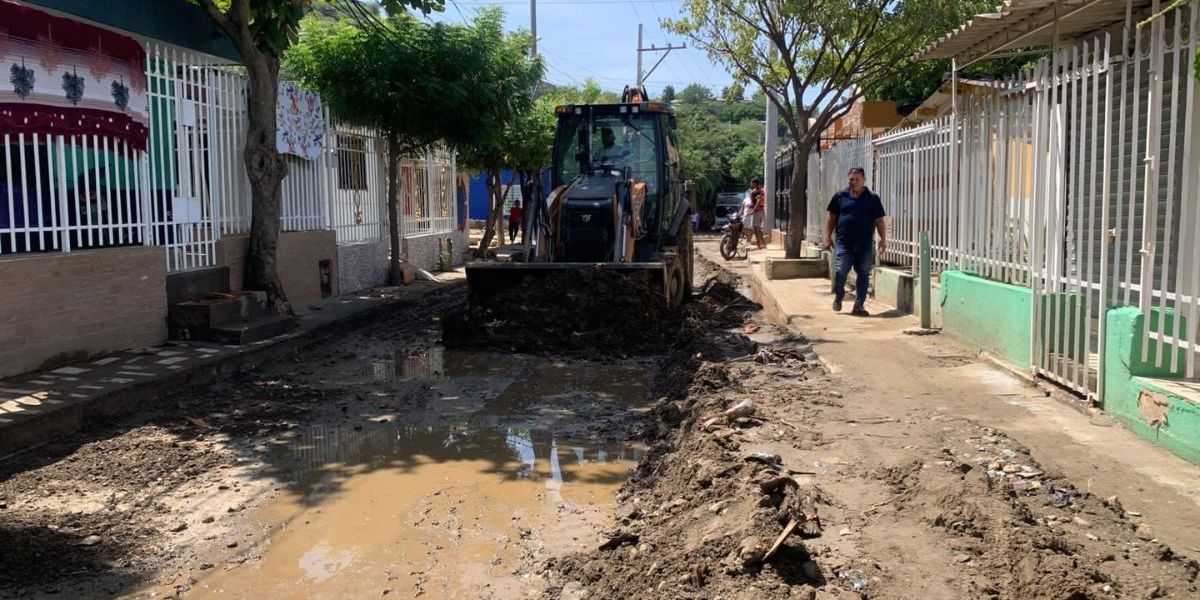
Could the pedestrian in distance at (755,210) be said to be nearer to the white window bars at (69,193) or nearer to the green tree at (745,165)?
the white window bars at (69,193)

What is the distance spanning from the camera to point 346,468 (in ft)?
19.7

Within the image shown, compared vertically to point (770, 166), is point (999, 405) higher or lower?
lower

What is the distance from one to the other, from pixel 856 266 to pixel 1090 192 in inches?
193

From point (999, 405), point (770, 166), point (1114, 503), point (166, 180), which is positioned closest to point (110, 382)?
point (166, 180)

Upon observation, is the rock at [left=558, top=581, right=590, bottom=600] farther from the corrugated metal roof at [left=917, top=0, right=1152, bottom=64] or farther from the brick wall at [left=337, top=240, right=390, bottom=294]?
the brick wall at [left=337, top=240, right=390, bottom=294]

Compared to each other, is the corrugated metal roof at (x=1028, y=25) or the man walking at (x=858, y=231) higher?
the corrugated metal roof at (x=1028, y=25)

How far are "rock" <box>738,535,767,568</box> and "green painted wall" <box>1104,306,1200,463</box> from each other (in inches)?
107

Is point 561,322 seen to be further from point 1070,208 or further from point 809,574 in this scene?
point 809,574

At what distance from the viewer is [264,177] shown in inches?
429

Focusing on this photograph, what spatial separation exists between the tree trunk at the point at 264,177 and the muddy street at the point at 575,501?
3.06m

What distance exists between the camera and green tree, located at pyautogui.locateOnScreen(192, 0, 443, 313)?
1022cm

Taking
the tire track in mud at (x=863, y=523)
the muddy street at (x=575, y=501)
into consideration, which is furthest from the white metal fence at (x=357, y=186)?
the tire track in mud at (x=863, y=523)

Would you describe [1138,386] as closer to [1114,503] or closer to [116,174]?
[1114,503]

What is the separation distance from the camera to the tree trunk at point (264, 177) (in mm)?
10688
